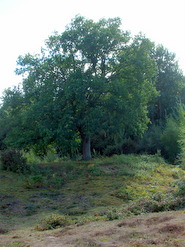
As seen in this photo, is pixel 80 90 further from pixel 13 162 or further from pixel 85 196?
pixel 85 196

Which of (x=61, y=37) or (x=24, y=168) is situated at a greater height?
(x=61, y=37)

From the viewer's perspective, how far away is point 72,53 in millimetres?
19453

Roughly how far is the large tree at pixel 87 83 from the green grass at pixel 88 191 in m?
2.22

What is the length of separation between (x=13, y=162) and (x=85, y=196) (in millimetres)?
5487

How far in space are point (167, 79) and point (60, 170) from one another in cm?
2239

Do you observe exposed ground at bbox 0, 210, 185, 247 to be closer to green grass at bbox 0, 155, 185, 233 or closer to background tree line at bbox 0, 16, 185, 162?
green grass at bbox 0, 155, 185, 233

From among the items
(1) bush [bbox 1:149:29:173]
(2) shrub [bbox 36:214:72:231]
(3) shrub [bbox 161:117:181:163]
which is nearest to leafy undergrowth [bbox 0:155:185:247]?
(2) shrub [bbox 36:214:72:231]

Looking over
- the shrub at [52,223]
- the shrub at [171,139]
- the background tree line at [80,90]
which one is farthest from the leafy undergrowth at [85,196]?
the shrub at [171,139]

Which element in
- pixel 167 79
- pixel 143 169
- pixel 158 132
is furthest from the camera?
pixel 167 79

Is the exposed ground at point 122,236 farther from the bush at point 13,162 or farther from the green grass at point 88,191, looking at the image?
the bush at point 13,162

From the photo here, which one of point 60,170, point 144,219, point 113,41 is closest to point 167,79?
point 113,41

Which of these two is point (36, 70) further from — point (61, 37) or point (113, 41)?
point (113, 41)

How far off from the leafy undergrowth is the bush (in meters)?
0.50

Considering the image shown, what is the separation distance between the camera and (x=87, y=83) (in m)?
17.8
